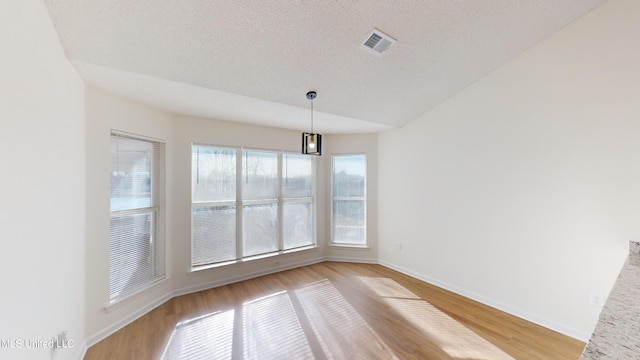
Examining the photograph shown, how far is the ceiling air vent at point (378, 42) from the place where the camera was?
2.25m

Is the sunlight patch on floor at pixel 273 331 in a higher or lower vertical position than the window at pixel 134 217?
lower

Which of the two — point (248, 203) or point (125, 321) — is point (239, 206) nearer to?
point (248, 203)

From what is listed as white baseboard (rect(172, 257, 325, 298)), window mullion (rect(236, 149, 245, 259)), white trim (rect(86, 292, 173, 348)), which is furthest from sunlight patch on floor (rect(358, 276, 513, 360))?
white trim (rect(86, 292, 173, 348))

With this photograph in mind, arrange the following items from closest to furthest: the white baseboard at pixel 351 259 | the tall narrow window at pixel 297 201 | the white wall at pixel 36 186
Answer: the white wall at pixel 36 186
the tall narrow window at pixel 297 201
the white baseboard at pixel 351 259

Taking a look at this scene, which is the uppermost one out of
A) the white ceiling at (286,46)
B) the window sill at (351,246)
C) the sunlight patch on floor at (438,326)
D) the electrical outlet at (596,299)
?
the white ceiling at (286,46)

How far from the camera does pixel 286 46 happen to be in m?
2.19

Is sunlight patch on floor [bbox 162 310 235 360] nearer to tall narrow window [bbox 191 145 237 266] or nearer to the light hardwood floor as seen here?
the light hardwood floor

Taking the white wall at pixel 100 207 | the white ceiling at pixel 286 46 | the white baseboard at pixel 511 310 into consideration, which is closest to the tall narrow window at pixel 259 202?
the white ceiling at pixel 286 46

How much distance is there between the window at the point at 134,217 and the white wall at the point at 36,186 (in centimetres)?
57

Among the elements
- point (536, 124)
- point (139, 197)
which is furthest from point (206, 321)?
point (536, 124)

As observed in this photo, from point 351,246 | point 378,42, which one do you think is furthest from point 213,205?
point 378,42

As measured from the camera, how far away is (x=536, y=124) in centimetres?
272

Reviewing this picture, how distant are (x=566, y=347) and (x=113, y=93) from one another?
5.19 m

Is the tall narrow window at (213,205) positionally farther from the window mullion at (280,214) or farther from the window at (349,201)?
the window at (349,201)
